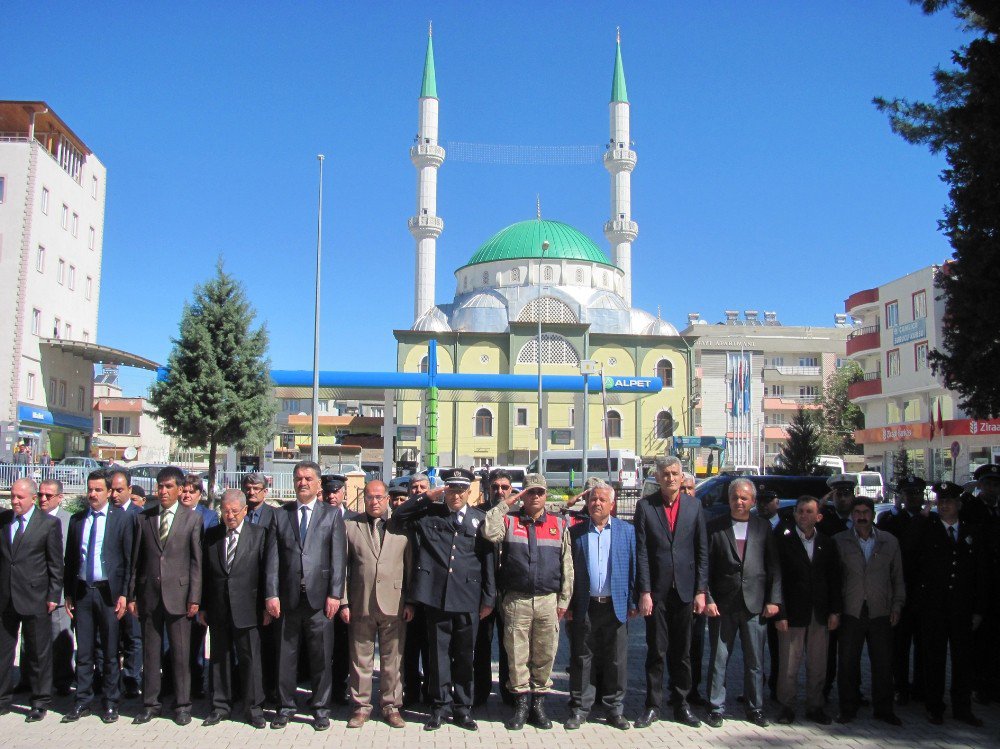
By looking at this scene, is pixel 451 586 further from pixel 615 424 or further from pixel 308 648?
pixel 615 424

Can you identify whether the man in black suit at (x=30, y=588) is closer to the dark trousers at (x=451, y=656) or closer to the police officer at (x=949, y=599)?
the dark trousers at (x=451, y=656)

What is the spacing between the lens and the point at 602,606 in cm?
589

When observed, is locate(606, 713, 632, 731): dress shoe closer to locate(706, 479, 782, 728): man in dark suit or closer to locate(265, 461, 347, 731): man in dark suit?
locate(706, 479, 782, 728): man in dark suit

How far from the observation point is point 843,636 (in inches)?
238

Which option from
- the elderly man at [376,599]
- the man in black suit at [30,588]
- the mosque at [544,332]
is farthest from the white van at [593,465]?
the man in black suit at [30,588]

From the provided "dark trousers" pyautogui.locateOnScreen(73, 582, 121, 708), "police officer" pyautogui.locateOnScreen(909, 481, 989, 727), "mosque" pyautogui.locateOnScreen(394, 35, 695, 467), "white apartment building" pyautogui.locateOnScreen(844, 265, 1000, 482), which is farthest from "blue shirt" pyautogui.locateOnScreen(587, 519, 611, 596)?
"mosque" pyautogui.locateOnScreen(394, 35, 695, 467)

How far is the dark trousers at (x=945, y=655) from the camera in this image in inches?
232

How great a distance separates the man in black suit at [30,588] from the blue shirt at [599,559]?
11.9 feet

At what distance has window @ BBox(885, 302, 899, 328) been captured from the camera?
37.0 metres

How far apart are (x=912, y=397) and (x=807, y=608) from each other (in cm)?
3440

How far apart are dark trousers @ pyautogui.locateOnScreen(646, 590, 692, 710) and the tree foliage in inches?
196

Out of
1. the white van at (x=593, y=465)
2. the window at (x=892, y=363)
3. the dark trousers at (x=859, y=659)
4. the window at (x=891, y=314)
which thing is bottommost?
the dark trousers at (x=859, y=659)

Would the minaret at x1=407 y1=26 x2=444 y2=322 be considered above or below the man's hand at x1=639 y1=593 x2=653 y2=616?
above

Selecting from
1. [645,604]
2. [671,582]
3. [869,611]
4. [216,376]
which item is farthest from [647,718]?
[216,376]
